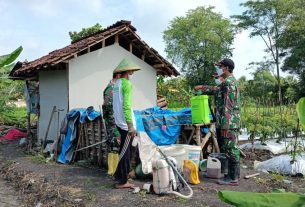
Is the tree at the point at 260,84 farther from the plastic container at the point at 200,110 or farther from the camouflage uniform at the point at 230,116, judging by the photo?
the camouflage uniform at the point at 230,116

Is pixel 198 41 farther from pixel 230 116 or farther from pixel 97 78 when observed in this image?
pixel 230 116

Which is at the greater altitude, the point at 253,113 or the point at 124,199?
the point at 253,113

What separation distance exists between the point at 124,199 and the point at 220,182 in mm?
1749

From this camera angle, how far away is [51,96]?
11.7m

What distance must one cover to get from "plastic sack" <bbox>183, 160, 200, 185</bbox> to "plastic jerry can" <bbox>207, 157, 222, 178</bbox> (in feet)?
1.36

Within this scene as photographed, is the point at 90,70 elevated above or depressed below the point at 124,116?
above

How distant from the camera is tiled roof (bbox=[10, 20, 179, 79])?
10.3 metres

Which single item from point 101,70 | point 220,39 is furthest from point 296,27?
point 101,70

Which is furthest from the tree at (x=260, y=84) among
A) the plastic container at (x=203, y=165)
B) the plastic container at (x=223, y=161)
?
the plastic container at (x=223, y=161)

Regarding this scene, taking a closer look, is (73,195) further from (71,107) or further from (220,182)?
(71,107)

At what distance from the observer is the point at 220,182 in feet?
21.8

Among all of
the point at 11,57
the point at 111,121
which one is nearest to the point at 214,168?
the point at 111,121

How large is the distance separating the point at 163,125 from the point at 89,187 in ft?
7.23

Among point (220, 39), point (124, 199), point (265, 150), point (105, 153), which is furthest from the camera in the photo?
point (220, 39)
